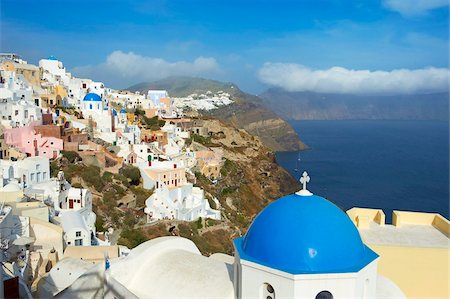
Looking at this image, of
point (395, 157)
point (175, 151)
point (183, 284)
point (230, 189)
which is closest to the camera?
point (183, 284)

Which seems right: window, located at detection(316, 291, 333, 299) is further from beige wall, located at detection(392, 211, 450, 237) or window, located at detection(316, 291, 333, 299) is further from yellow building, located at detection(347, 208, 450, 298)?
beige wall, located at detection(392, 211, 450, 237)

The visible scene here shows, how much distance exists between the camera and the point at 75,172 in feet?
83.9

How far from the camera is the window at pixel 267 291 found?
609 centimetres

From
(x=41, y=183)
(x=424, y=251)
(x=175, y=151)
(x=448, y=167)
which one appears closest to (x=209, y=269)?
(x=424, y=251)

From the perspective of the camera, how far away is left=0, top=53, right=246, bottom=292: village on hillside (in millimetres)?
14625

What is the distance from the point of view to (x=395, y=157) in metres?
91.9

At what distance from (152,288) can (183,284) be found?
1.86 feet

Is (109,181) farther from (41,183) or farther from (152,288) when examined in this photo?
(152,288)

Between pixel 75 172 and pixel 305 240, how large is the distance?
880 inches

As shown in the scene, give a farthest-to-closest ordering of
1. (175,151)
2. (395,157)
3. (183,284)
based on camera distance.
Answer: (395,157)
(175,151)
(183,284)

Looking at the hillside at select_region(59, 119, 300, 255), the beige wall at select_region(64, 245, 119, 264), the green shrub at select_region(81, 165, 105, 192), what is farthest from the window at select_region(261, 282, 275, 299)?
the green shrub at select_region(81, 165, 105, 192)

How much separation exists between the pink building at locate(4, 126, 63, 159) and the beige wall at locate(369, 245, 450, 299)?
23.3m

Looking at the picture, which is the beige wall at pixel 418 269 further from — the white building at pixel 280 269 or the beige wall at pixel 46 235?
the beige wall at pixel 46 235

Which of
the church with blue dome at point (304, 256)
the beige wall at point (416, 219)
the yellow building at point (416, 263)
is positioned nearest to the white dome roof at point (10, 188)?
the church with blue dome at point (304, 256)
